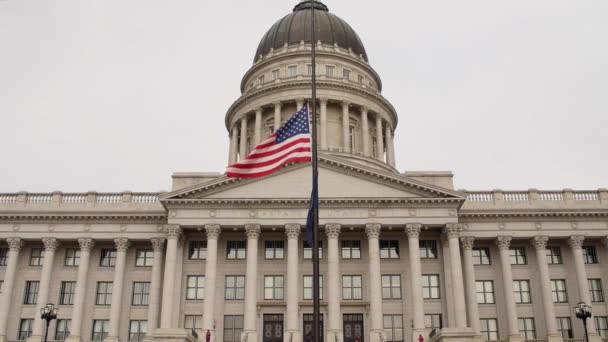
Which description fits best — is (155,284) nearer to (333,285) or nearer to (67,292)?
(67,292)

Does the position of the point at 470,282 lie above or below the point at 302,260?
below

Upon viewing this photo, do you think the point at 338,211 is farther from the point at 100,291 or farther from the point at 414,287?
the point at 100,291

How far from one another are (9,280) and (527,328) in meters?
38.8

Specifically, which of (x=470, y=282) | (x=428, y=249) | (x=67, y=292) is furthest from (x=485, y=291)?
(x=67, y=292)

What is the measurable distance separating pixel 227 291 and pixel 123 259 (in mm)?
8297

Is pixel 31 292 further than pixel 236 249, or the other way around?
pixel 31 292

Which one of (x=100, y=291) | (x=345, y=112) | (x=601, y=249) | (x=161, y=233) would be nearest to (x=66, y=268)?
(x=100, y=291)

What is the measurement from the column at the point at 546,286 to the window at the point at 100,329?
105 ft

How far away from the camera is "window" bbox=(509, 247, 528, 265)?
48.5m

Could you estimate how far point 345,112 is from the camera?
6412 cm

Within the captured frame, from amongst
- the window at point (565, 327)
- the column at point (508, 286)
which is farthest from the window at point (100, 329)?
the window at point (565, 327)

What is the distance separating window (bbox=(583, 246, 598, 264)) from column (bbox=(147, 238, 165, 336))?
32.5 meters

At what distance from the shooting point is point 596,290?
4778 cm

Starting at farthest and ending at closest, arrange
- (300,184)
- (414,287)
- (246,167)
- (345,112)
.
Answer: (345,112), (300,184), (414,287), (246,167)
